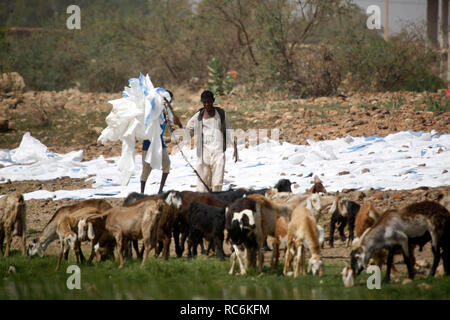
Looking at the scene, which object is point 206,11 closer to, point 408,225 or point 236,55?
point 236,55

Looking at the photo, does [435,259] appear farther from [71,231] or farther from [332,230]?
[71,231]

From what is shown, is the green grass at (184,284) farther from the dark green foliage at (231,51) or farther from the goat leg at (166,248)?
the dark green foliage at (231,51)

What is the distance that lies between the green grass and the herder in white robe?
2.25 meters

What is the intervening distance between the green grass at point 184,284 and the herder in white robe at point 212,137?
7.40 feet

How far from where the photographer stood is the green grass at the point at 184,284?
6309mm

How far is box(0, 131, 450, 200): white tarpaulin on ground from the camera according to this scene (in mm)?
12227

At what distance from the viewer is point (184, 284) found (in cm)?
698

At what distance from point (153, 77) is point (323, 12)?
9.85 m

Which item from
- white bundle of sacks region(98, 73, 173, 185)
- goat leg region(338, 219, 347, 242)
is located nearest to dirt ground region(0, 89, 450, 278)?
goat leg region(338, 219, 347, 242)

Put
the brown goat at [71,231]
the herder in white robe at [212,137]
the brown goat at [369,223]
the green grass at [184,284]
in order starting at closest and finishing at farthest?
the green grass at [184,284] < the brown goat at [369,223] < the brown goat at [71,231] < the herder in white robe at [212,137]

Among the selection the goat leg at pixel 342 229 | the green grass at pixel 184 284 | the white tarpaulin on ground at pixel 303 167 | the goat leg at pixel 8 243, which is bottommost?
the green grass at pixel 184 284

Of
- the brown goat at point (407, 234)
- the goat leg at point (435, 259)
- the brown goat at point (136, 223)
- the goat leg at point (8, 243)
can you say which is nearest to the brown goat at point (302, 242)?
the brown goat at point (407, 234)
